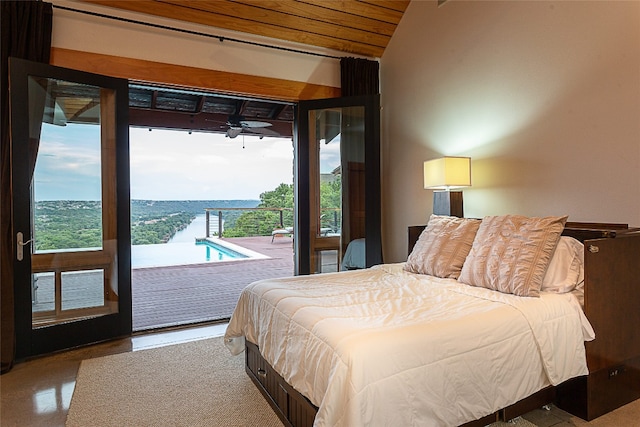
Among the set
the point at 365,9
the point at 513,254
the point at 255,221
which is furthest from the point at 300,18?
the point at 255,221

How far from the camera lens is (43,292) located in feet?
10.3

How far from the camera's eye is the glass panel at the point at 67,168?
10.2 feet

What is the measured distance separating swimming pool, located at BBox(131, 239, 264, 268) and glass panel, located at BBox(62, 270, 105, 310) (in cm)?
371

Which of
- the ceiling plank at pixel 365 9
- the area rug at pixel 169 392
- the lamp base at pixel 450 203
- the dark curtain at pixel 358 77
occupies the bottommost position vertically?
the area rug at pixel 169 392

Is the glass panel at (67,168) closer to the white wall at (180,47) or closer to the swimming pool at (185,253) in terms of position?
the white wall at (180,47)

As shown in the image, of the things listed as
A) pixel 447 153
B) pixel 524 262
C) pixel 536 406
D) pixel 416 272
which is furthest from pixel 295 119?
pixel 536 406

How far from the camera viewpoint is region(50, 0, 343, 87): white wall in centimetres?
329

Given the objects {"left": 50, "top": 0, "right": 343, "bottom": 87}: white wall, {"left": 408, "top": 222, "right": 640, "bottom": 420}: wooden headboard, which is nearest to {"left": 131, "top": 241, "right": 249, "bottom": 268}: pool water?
{"left": 50, "top": 0, "right": 343, "bottom": 87}: white wall

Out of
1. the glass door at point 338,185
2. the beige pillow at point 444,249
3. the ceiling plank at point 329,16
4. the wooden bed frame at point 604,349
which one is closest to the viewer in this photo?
the wooden bed frame at point 604,349

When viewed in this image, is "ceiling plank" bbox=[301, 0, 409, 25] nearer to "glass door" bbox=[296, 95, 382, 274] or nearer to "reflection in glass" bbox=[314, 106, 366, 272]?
"glass door" bbox=[296, 95, 382, 274]

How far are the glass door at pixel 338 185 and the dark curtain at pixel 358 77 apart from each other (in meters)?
0.29

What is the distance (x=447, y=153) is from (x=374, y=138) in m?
0.87

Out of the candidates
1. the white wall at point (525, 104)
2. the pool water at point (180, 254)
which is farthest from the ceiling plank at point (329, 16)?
the pool water at point (180, 254)

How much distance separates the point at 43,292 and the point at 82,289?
28 cm
